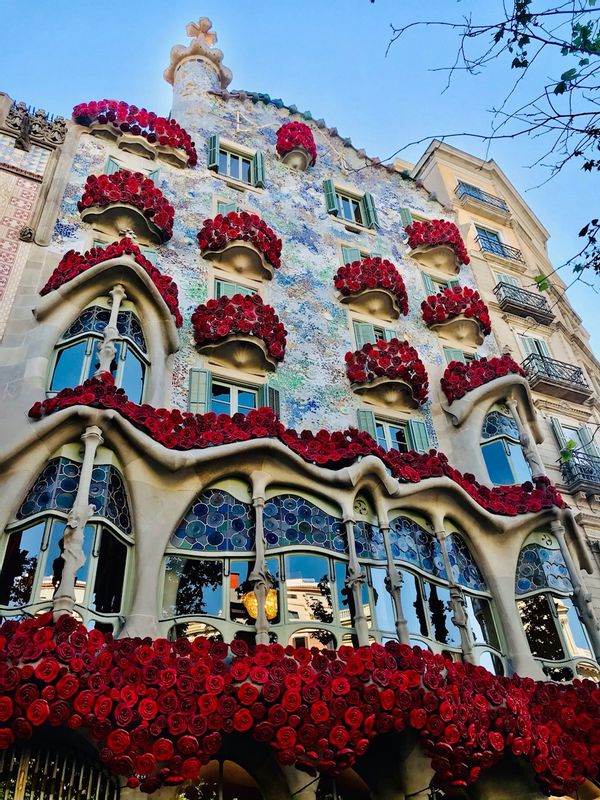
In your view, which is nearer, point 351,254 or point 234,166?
point 351,254

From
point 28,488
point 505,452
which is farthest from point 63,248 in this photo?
point 505,452

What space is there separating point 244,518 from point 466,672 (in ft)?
14.0

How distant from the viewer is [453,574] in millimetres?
12758

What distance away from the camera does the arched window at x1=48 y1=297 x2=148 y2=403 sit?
40.3 ft

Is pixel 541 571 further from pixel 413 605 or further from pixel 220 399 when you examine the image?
pixel 220 399

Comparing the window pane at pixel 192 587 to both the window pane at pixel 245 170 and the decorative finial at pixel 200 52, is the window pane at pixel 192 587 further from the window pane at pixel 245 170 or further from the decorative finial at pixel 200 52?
the decorative finial at pixel 200 52

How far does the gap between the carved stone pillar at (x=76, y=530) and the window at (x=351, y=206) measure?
12.8m

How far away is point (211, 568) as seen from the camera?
11.0m

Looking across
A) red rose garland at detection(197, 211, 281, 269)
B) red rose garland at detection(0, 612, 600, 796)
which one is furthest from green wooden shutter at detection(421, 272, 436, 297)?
red rose garland at detection(0, 612, 600, 796)

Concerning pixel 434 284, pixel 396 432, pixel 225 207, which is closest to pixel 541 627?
pixel 396 432

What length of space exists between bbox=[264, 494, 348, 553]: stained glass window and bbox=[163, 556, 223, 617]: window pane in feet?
3.50

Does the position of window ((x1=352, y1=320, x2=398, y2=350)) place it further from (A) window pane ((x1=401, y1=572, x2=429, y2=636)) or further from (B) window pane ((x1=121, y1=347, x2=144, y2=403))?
(A) window pane ((x1=401, y1=572, x2=429, y2=636))

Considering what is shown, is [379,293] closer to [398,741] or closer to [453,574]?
[453,574]

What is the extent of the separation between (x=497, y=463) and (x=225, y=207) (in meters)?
9.77
